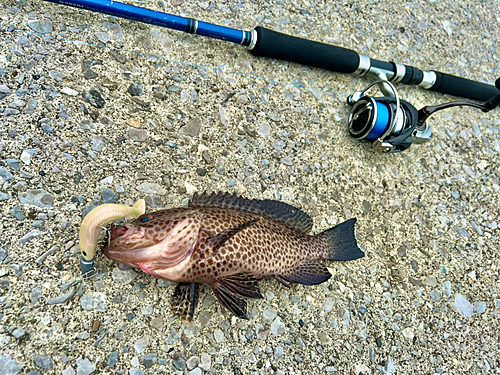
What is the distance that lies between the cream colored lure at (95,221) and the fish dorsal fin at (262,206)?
1.39 ft

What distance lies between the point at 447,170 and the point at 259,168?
185cm

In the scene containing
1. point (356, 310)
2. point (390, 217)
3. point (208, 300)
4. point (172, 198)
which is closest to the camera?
point (208, 300)

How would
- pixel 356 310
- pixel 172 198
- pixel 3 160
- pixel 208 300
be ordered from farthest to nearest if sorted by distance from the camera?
pixel 356 310 → pixel 172 198 → pixel 208 300 → pixel 3 160

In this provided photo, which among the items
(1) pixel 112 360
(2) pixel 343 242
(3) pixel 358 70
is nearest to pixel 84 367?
(1) pixel 112 360

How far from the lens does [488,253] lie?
302 cm

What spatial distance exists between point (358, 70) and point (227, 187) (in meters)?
1.57

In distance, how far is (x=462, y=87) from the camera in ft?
11.2

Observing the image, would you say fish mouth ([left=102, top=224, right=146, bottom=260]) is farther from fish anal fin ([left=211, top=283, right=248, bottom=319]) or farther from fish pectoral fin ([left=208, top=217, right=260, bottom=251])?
fish anal fin ([left=211, top=283, right=248, bottom=319])

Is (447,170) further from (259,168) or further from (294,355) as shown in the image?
(294,355)

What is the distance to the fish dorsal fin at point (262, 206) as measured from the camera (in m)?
2.12

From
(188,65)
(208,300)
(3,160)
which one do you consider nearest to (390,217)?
(208,300)

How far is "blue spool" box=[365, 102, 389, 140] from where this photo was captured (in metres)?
2.66

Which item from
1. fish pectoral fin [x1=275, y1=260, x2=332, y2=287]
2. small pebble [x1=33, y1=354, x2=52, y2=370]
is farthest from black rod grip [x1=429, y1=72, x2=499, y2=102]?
small pebble [x1=33, y1=354, x2=52, y2=370]

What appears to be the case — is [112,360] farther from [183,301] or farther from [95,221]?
[95,221]
